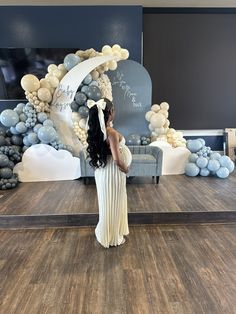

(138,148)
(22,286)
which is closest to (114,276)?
(22,286)

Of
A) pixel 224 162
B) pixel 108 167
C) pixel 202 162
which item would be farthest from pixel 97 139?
pixel 224 162

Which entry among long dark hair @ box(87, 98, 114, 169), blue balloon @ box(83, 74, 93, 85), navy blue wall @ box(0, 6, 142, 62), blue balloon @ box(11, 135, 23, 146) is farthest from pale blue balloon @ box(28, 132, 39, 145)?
navy blue wall @ box(0, 6, 142, 62)

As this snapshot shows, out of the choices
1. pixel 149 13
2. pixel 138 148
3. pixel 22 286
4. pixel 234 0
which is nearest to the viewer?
pixel 22 286

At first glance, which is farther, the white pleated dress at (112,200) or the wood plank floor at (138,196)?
the wood plank floor at (138,196)

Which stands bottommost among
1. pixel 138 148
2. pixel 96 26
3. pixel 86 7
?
pixel 138 148

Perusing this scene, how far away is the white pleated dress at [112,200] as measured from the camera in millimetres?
2367

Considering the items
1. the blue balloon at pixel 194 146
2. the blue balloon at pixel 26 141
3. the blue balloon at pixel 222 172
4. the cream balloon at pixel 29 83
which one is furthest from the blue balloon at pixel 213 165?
the cream balloon at pixel 29 83

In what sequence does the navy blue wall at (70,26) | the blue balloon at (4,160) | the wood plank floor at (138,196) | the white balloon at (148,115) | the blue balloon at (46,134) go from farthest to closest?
1. the navy blue wall at (70,26)
2. the white balloon at (148,115)
3. the blue balloon at (46,134)
4. the blue balloon at (4,160)
5. the wood plank floor at (138,196)

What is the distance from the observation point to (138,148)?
14.7 feet

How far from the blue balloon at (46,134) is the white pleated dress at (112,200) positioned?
1882 millimetres

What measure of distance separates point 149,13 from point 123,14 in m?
0.62

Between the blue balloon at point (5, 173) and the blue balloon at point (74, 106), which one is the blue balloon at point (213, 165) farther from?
the blue balloon at point (5, 173)

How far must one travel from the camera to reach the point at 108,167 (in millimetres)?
2361

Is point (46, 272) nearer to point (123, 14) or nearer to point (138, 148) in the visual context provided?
point (138, 148)
